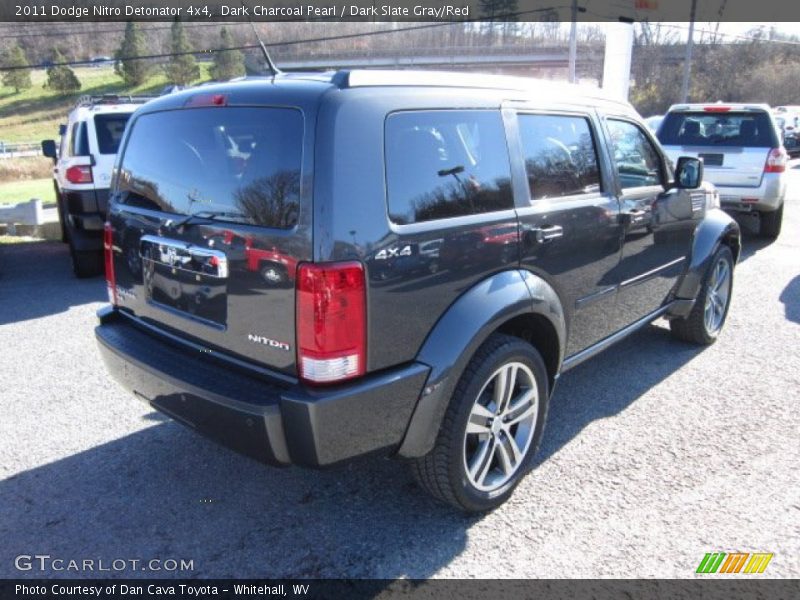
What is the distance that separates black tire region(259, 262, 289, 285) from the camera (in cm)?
219

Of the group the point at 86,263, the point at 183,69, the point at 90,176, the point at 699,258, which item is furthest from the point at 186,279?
the point at 183,69

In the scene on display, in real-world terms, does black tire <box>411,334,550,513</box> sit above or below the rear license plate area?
below

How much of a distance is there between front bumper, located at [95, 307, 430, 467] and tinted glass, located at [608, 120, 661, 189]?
211 centimetres

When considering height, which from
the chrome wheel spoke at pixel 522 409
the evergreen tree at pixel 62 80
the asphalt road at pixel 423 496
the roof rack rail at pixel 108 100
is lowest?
the asphalt road at pixel 423 496

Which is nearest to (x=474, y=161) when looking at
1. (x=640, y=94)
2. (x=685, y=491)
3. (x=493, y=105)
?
(x=493, y=105)

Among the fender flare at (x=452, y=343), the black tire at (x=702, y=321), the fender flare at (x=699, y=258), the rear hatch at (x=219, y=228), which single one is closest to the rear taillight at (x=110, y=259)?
the rear hatch at (x=219, y=228)

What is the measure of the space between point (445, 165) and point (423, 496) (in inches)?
62.9

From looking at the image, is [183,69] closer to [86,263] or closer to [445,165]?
[86,263]

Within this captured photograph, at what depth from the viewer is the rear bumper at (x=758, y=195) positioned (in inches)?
320

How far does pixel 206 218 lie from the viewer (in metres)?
2.45

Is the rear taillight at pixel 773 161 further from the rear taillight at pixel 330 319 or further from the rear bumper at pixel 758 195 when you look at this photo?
the rear taillight at pixel 330 319

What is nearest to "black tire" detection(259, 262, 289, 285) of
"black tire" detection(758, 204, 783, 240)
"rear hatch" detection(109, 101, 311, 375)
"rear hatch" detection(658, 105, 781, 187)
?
"rear hatch" detection(109, 101, 311, 375)

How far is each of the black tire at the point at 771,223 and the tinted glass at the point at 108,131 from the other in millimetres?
8864

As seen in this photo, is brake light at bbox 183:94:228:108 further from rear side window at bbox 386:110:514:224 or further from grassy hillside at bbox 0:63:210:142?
grassy hillside at bbox 0:63:210:142
